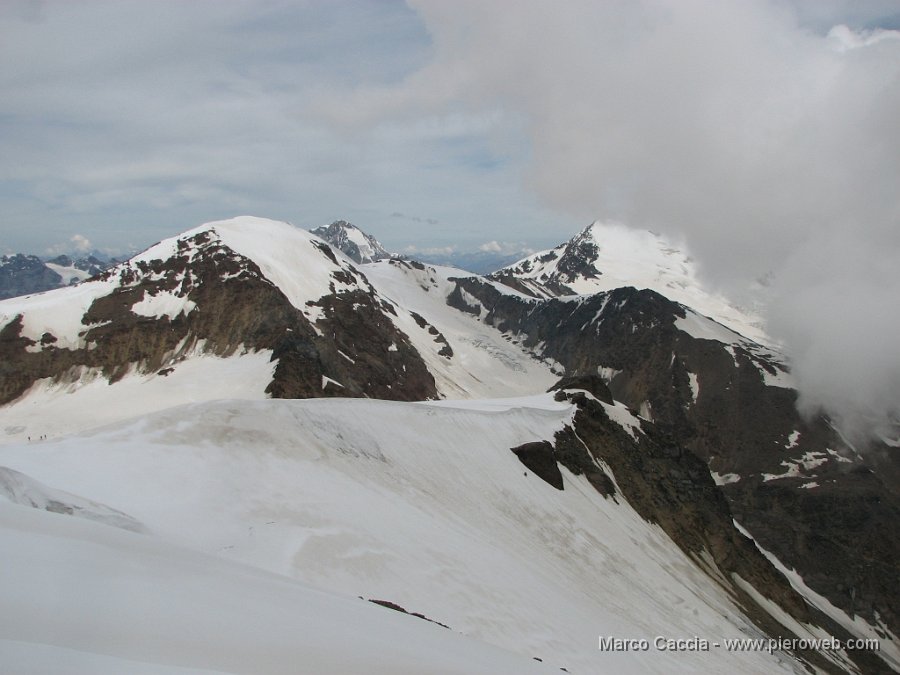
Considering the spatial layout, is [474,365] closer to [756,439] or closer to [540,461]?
[756,439]

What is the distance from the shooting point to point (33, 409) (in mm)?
74438

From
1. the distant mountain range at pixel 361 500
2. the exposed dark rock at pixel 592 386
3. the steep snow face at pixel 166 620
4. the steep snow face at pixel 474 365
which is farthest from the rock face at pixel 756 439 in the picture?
the steep snow face at pixel 166 620

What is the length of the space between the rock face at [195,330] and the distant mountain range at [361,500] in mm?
440

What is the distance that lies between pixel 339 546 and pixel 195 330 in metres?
79.8

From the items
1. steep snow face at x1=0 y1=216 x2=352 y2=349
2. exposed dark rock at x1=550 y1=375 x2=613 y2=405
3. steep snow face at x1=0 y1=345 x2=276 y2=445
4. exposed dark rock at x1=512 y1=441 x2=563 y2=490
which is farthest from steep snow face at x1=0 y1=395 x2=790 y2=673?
steep snow face at x1=0 y1=216 x2=352 y2=349

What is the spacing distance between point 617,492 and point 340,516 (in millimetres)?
28476

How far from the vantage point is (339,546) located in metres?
16.6

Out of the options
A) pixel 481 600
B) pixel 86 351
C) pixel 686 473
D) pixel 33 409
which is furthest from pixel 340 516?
pixel 86 351

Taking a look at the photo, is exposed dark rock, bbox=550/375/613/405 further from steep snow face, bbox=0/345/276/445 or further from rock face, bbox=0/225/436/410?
steep snow face, bbox=0/345/276/445

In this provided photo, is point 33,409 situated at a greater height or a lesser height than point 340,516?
lesser

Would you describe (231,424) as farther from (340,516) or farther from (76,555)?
(76,555)

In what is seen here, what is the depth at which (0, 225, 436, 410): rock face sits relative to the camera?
80312mm

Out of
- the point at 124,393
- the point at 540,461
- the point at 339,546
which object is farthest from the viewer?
the point at 124,393

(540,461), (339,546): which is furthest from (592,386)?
(339,546)
